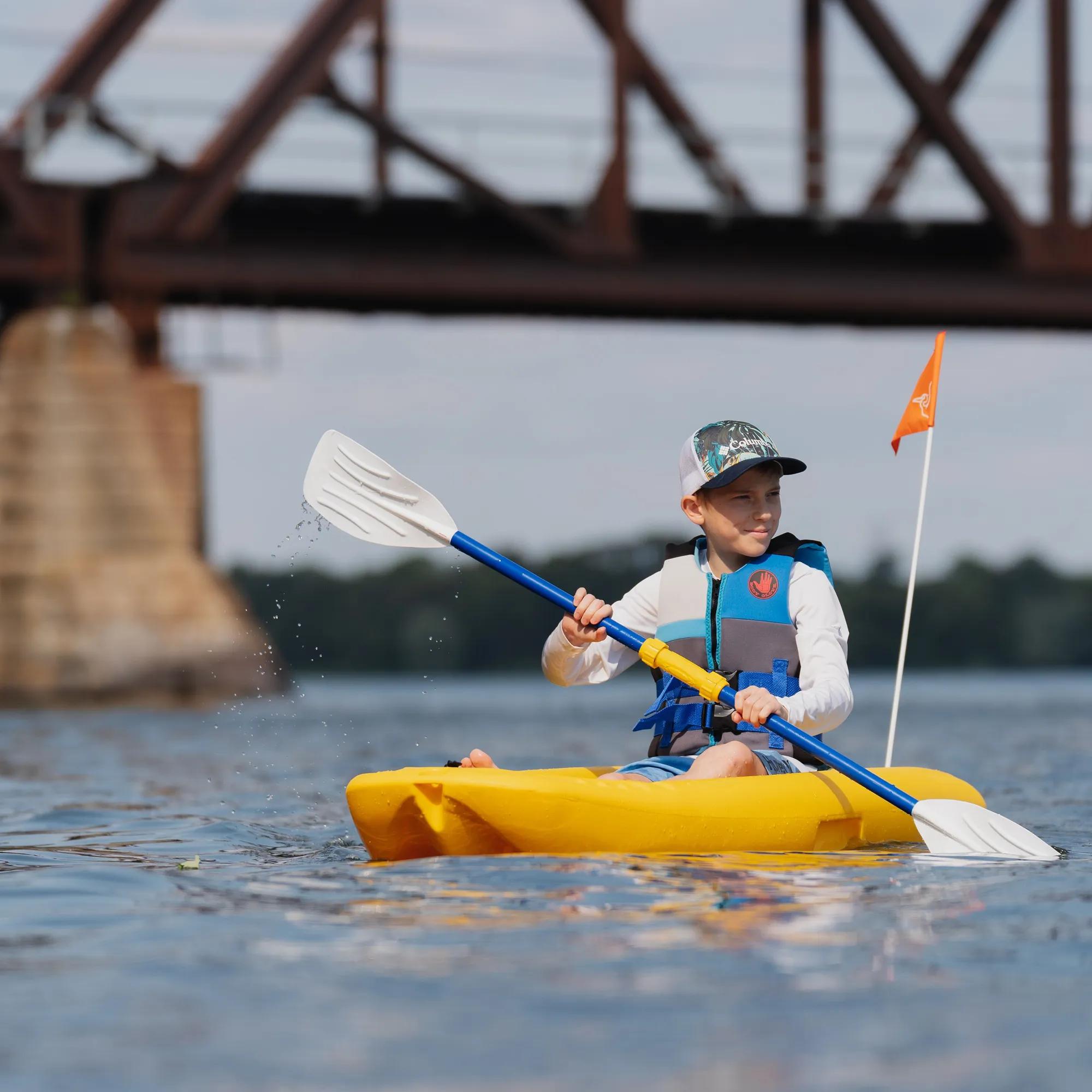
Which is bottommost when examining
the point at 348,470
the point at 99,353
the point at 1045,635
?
the point at 1045,635

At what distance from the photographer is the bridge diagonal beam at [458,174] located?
15641 mm

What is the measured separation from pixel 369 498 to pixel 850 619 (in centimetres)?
3637

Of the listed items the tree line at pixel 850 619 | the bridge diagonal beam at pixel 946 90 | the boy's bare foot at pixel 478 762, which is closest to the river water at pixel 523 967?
the boy's bare foot at pixel 478 762

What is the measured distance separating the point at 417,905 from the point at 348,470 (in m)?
2.05

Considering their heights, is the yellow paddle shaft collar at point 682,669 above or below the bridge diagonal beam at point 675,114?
below

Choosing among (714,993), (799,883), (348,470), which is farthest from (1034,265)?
(714,993)

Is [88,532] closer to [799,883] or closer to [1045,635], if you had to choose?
[799,883]

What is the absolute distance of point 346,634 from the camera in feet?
153

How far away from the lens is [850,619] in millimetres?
40875

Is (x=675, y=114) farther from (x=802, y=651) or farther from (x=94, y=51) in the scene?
(x=802, y=651)

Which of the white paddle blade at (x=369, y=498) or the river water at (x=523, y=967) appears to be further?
the white paddle blade at (x=369, y=498)

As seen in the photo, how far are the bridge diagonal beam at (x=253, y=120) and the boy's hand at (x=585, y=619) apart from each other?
1200 centimetres

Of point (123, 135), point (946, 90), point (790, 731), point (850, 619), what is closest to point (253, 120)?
point (123, 135)

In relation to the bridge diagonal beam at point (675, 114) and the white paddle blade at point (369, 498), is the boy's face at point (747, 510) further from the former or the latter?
the bridge diagonal beam at point (675, 114)
